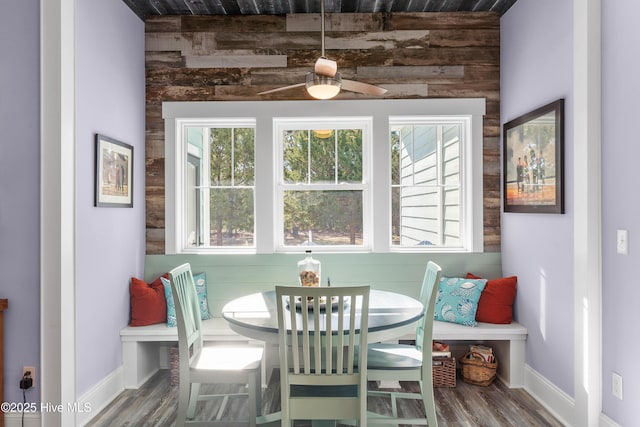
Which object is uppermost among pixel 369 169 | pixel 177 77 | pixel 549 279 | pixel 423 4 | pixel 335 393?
pixel 423 4

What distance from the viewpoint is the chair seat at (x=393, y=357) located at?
240cm

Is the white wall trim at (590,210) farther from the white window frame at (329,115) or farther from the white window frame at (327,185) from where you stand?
the white window frame at (327,185)

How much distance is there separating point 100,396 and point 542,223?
327cm

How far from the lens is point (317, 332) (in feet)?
6.57

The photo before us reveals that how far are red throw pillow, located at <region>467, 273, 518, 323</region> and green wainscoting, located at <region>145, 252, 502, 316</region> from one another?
1.00ft

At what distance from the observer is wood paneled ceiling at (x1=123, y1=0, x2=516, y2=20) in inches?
136

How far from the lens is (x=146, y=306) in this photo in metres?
3.33

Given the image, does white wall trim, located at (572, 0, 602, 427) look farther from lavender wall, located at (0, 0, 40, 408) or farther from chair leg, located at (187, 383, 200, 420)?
lavender wall, located at (0, 0, 40, 408)

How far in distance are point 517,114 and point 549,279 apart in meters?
1.30

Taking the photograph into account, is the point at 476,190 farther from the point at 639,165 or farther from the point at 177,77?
the point at 177,77

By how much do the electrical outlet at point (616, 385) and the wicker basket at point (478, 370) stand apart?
103 cm

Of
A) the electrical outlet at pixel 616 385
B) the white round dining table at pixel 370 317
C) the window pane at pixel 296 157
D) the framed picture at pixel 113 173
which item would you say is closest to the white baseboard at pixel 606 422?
the electrical outlet at pixel 616 385

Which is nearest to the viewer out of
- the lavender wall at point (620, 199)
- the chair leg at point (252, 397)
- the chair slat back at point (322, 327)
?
the chair slat back at point (322, 327)

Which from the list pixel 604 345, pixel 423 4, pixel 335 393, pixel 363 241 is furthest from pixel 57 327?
pixel 423 4
